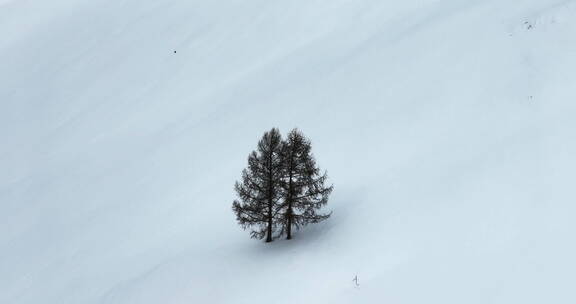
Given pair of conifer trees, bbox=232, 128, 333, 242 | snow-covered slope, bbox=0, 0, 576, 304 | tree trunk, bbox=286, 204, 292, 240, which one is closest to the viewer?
snow-covered slope, bbox=0, 0, 576, 304

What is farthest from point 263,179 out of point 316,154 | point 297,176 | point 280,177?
point 316,154

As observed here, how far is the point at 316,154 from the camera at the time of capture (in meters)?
32.5

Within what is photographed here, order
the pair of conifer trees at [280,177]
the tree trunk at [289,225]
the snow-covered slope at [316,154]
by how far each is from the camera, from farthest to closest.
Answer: the tree trunk at [289,225]
the pair of conifer trees at [280,177]
the snow-covered slope at [316,154]

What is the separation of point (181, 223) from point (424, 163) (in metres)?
14.1

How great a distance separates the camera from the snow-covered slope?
63.2 feet

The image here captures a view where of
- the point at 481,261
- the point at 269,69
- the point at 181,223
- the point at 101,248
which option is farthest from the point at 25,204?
the point at 481,261

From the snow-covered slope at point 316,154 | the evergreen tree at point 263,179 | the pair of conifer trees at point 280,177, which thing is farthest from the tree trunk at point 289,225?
the evergreen tree at point 263,179

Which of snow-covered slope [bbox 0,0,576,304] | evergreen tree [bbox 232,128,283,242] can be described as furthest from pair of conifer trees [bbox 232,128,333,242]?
snow-covered slope [bbox 0,0,576,304]

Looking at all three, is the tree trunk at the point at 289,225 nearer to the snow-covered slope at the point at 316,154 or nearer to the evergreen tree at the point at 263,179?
the snow-covered slope at the point at 316,154

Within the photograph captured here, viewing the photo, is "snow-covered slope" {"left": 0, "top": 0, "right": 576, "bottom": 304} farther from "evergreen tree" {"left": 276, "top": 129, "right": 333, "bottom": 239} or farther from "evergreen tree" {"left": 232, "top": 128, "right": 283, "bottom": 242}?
"evergreen tree" {"left": 232, "top": 128, "right": 283, "bottom": 242}

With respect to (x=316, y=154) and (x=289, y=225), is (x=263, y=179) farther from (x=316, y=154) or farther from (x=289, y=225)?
(x=316, y=154)

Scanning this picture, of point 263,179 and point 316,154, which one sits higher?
point 316,154

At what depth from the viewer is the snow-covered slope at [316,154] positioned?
19.3 metres

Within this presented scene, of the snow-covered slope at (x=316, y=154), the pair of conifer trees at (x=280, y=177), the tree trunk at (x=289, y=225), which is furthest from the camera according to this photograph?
the tree trunk at (x=289, y=225)
